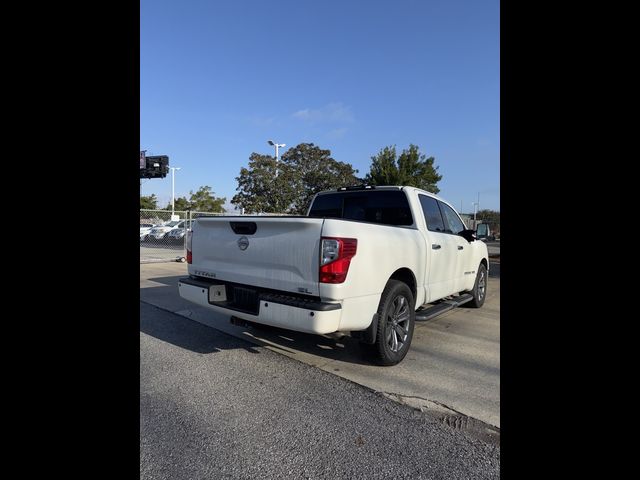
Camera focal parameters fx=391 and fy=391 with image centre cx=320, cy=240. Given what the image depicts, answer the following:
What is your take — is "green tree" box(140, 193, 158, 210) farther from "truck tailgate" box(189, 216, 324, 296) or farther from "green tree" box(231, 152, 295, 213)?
"truck tailgate" box(189, 216, 324, 296)

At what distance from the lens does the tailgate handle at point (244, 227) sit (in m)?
3.73

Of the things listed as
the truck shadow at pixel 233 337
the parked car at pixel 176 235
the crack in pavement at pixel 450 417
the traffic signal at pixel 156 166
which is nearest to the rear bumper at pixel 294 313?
the truck shadow at pixel 233 337

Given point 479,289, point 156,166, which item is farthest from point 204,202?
point 479,289

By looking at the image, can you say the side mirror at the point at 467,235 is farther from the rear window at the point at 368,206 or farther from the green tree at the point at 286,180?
the green tree at the point at 286,180

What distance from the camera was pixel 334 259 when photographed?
10.4ft

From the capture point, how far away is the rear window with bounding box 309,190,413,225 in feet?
15.8

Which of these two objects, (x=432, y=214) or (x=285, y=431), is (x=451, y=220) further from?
(x=285, y=431)

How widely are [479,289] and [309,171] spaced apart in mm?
22404

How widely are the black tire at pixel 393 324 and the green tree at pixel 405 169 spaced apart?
1042 inches
